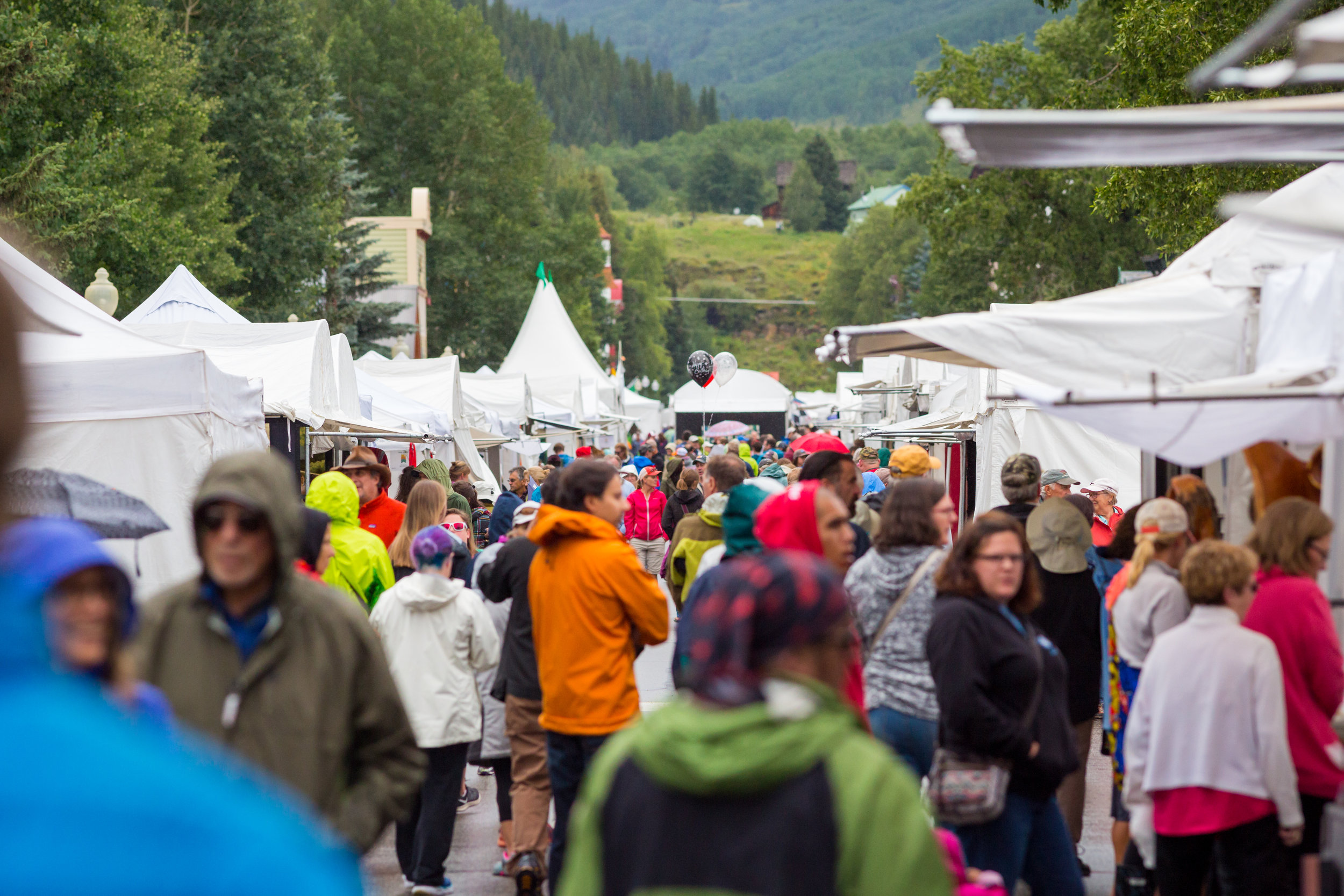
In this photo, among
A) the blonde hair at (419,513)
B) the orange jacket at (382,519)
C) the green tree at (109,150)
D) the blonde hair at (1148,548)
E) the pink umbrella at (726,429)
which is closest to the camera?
the blonde hair at (1148,548)

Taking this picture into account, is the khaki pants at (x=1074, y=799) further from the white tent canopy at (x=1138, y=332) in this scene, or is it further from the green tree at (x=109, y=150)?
the green tree at (x=109, y=150)

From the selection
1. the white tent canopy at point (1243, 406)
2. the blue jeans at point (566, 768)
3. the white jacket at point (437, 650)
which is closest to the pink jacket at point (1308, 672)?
the white tent canopy at point (1243, 406)

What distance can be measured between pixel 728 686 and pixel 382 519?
760 centimetres

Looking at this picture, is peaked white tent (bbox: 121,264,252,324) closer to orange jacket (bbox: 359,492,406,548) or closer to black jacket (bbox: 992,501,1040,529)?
orange jacket (bbox: 359,492,406,548)

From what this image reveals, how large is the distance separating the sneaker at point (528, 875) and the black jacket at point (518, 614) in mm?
736

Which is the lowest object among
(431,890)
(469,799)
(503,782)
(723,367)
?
(469,799)

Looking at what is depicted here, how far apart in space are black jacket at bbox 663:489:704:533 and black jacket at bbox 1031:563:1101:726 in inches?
243

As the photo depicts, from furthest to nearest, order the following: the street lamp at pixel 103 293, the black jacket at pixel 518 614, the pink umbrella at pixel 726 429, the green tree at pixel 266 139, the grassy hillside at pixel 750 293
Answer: the grassy hillside at pixel 750 293 → the pink umbrella at pixel 726 429 → the green tree at pixel 266 139 → the street lamp at pixel 103 293 → the black jacket at pixel 518 614

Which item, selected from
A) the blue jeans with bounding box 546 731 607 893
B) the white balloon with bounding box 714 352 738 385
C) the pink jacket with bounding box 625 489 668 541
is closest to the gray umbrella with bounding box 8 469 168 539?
the blue jeans with bounding box 546 731 607 893

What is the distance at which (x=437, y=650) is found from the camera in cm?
644

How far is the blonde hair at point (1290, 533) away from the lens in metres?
4.73

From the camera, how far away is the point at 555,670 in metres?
5.84

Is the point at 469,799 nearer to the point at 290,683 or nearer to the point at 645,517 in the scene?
the point at 290,683

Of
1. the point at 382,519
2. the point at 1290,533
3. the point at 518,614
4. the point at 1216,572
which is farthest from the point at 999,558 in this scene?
the point at 382,519
